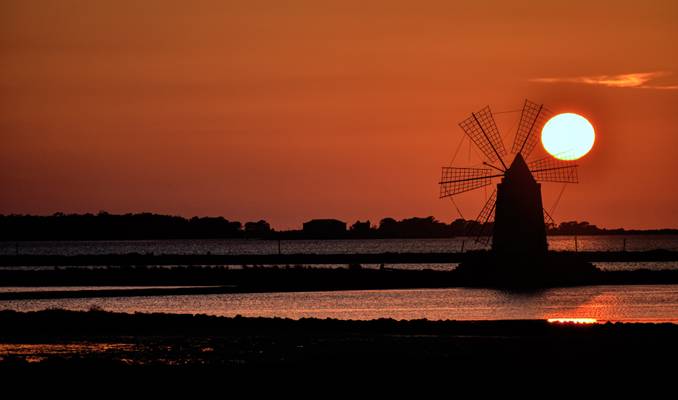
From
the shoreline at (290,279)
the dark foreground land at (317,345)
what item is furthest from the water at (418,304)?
the dark foreground land at (317,345)

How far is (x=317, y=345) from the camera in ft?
72.7

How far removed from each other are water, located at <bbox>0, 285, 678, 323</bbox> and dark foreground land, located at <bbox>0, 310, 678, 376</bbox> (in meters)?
5.07

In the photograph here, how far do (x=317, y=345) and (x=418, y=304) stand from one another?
16467mm

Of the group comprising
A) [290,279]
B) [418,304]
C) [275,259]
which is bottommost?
[418,304]

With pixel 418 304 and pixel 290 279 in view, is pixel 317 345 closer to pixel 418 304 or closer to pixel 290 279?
pixel 418 304

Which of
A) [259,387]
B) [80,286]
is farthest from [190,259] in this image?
[259,387]

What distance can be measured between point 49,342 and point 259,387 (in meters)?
7.92

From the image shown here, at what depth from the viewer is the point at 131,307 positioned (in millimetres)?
36844

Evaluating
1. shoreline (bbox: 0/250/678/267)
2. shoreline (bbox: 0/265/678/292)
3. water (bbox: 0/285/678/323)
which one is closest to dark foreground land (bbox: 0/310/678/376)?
water (bbox: 0/285/678/323)

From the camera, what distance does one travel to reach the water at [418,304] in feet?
108

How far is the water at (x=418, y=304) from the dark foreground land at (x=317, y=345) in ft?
16.6

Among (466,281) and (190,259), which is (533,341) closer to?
(466,281)

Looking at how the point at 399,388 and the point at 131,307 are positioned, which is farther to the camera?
the point at 131,307

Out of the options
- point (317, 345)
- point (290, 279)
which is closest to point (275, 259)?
point (290, 279)
